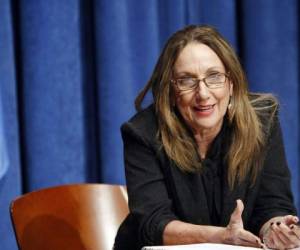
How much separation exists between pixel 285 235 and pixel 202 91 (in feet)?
1.41

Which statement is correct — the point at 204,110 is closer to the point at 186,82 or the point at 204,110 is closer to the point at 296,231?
the point at 186,82

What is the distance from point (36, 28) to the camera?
7.15 feet

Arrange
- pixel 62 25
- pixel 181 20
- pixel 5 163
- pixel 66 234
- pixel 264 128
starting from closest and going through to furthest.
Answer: pixel 264 128
pixel 66 234
pixel 5 163
pixel 62 25
pixel 181 20

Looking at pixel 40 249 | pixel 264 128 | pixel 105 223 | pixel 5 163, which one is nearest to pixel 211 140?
pixel 264 128

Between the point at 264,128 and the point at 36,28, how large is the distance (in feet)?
3.25

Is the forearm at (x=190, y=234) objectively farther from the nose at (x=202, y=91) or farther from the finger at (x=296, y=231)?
the nose at (x=202, y=91)

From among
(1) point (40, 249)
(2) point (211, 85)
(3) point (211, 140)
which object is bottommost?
(1) point (40, 249)

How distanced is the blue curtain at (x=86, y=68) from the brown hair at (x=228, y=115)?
670 millimetres

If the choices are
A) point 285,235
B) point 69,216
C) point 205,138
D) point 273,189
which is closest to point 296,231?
point 285,235

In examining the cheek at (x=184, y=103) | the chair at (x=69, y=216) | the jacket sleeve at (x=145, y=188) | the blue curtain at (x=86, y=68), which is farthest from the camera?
the blue curtain at (x=86, y=68)

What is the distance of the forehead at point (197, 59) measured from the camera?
1.53m

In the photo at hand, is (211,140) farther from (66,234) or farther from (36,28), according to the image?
(36,28)

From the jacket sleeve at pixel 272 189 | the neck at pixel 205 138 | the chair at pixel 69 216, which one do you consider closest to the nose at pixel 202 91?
the neck at pixel 205 138

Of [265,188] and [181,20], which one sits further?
[181,20]
